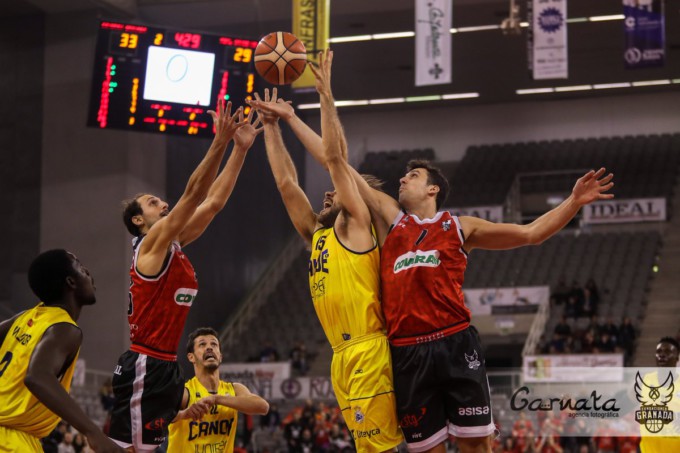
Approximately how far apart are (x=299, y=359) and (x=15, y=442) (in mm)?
18870

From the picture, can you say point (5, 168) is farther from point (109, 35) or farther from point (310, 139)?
point (310, 139)

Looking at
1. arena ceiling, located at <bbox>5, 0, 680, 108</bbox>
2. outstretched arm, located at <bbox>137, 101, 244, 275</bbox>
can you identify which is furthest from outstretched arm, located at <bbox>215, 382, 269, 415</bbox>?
arena ceiling, located at <bbox>5, 0, 680, 108</bbox>

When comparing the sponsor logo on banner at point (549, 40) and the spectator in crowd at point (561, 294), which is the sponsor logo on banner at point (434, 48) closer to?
the sponsor logo on banner at point (549, 40)

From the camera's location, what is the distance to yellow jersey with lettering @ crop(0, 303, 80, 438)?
5309 millimetres

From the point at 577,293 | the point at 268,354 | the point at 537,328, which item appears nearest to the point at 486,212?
the point at 577,293

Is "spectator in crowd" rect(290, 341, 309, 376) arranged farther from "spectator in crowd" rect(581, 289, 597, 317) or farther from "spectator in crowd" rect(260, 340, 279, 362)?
"spectator in crowd" rect(581, 289, 597, 317)

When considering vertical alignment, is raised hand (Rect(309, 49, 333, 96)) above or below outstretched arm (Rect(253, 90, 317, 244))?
above

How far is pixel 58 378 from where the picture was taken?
5.22 meters

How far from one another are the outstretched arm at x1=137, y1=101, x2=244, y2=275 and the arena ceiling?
1678cm

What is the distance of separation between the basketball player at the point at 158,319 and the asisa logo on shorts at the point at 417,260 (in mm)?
1482

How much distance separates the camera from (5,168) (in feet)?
76.9

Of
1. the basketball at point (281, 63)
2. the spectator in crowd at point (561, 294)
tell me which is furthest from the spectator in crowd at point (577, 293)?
the basketball at point (281, 63)

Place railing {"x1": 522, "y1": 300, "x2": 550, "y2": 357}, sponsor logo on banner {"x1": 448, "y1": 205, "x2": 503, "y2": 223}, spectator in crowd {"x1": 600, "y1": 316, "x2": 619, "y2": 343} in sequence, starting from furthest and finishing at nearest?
sponsor logo on banner {"x1": 448, "y1": 205, "x2": 503, "y2": 223} → railing {"x1": 522, "y1": 300, "x2": 550, "y2": 357} → spectator in crowd {"x1": 600, "y1": 316, "x2": 619, "y2": 343}

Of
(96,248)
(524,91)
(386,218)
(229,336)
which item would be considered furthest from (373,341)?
(524,91)
